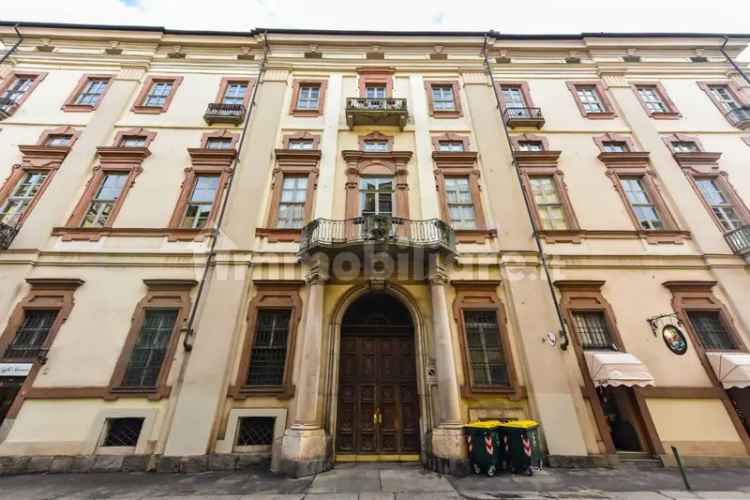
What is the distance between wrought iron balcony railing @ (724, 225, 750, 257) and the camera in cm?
930

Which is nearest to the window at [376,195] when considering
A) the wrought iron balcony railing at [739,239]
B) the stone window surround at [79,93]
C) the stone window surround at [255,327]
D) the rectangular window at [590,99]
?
the stone window surround at [255,327]

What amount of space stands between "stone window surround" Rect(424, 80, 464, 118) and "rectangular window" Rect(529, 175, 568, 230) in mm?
Answer: 4473

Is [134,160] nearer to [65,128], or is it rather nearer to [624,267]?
[65,128]

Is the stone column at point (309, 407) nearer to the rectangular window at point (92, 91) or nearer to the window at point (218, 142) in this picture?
the window at point (218, 142)

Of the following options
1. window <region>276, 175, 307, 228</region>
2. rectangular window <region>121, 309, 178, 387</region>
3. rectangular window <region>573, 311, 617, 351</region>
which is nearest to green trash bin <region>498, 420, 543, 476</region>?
rectangular window <region>573, 311, 617, 351</region>

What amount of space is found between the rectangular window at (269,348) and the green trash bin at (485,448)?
4.97 metres

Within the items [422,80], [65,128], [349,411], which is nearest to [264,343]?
[349,411]

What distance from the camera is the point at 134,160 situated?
438 inches

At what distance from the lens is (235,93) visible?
1388cm

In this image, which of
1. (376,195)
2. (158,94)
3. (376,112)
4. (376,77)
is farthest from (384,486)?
(158,94)

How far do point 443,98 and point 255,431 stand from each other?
14751 mm

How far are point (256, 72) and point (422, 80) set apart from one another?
26.6 feet

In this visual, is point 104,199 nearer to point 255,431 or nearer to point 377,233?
point 255,431

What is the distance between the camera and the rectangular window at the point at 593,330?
8.53 m
